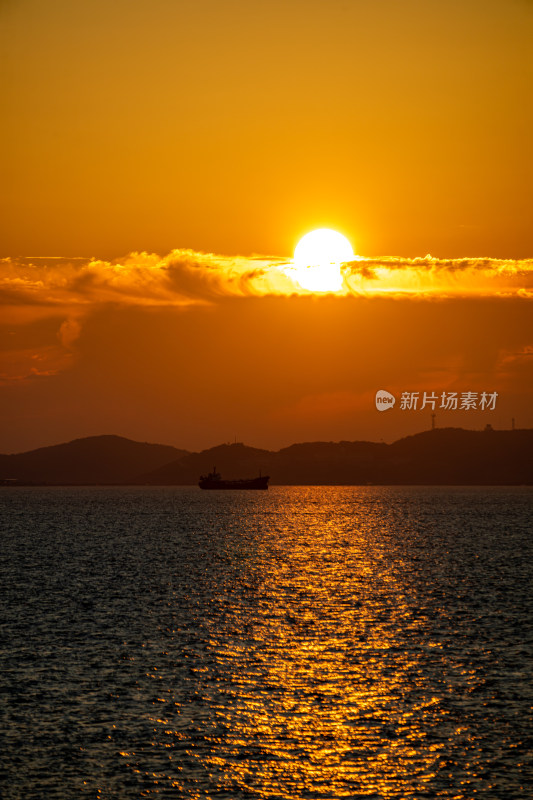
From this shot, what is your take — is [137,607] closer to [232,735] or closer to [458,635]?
[458,635]

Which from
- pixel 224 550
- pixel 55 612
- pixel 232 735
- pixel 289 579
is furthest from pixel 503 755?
pixel 224 550

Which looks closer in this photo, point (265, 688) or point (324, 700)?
point (324, 700)

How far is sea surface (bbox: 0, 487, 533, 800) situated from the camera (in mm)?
34281

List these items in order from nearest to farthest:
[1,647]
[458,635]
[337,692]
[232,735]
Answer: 1. [232,735]
2. [337,692]
3. [1,647]
4. [458,635]

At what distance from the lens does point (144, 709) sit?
43438 mm

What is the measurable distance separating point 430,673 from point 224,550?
98031mm

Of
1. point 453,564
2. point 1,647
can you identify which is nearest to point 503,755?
point 1,647

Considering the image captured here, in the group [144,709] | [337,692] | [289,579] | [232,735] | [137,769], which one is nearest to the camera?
[137,769]

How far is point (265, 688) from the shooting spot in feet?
158

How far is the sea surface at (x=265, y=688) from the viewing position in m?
34.3

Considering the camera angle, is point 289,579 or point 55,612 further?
point 289,579

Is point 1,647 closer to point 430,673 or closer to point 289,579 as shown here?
point 430,673

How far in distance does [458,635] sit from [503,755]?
2850 cm

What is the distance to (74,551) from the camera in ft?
480
